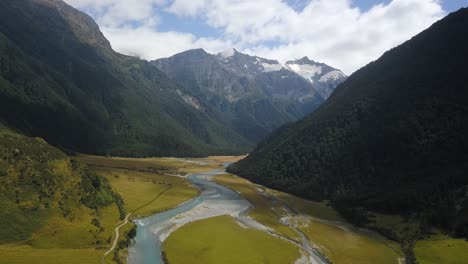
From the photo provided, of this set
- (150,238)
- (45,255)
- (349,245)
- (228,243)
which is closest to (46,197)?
(45,255)

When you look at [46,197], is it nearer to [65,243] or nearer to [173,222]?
[65,243]

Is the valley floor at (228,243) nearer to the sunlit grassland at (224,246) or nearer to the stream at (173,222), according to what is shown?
the sunlit grassland at (224,246)

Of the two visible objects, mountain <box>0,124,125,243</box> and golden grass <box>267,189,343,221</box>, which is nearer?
mountain <box>0,124,125,243</box>

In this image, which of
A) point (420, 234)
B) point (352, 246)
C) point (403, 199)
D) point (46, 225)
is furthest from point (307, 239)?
point (46, 225)

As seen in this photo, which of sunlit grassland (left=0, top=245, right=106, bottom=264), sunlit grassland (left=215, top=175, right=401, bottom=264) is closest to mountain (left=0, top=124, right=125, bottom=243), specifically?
sunlit grassland (left=0, top=245, right=106, bottom=264)

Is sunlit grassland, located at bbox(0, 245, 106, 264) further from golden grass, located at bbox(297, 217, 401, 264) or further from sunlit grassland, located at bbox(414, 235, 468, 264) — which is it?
sunlit grassland, located at bbox(414, 235, 468, 264)

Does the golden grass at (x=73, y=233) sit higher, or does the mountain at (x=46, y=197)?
the mountain at (x=46, y=197)

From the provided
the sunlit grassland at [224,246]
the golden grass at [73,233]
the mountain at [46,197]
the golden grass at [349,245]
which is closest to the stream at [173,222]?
the sunlit grassland at [224,246]
